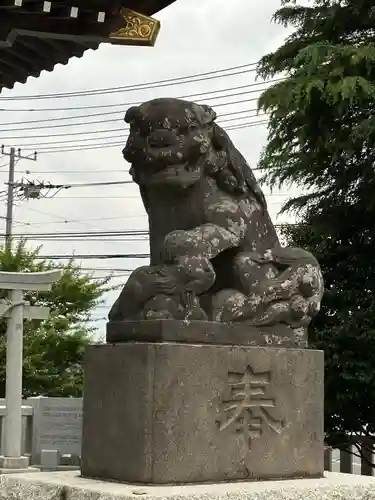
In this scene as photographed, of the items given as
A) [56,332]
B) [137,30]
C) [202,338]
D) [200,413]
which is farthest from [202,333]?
[56,332]

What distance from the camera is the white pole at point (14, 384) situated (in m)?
7.90

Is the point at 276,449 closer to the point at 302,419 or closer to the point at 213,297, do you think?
the point at 302,419

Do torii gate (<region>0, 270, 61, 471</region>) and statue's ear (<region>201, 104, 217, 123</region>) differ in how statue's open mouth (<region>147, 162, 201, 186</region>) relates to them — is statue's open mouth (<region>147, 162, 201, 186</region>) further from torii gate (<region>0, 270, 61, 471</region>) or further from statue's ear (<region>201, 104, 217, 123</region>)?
torii gate (<region>0, 270, 61, 471</region>)

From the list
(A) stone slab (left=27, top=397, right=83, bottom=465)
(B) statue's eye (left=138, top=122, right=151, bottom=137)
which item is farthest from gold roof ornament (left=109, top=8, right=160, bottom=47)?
(A) stone slab (left=27, top=397, right=83, bottom=465)

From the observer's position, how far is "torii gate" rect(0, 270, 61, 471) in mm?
7875

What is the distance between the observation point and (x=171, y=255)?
2865 millimetres

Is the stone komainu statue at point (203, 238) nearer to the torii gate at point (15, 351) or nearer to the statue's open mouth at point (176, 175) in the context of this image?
the statue's open mouth at point (176, 175)

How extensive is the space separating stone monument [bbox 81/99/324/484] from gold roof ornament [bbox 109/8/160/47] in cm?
265

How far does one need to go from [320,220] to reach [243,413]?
501 centimetres

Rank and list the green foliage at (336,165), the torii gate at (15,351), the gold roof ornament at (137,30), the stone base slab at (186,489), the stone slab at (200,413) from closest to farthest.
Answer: the stone base slab at (186,489)
the stone slab at (200,413)
the gold roof ornament at (137,30)
the green foliage at (336,165)
the torii gate at (15,351)

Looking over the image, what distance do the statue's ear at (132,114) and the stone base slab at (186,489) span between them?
1.25 metres

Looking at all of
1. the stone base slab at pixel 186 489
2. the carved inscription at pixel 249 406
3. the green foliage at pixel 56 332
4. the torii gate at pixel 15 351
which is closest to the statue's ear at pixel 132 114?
the carved inscription at pixel 249 406

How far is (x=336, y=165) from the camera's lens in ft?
25.2

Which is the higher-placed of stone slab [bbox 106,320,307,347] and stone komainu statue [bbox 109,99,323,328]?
stone komainu statue [bbox 109,99,323,328]
